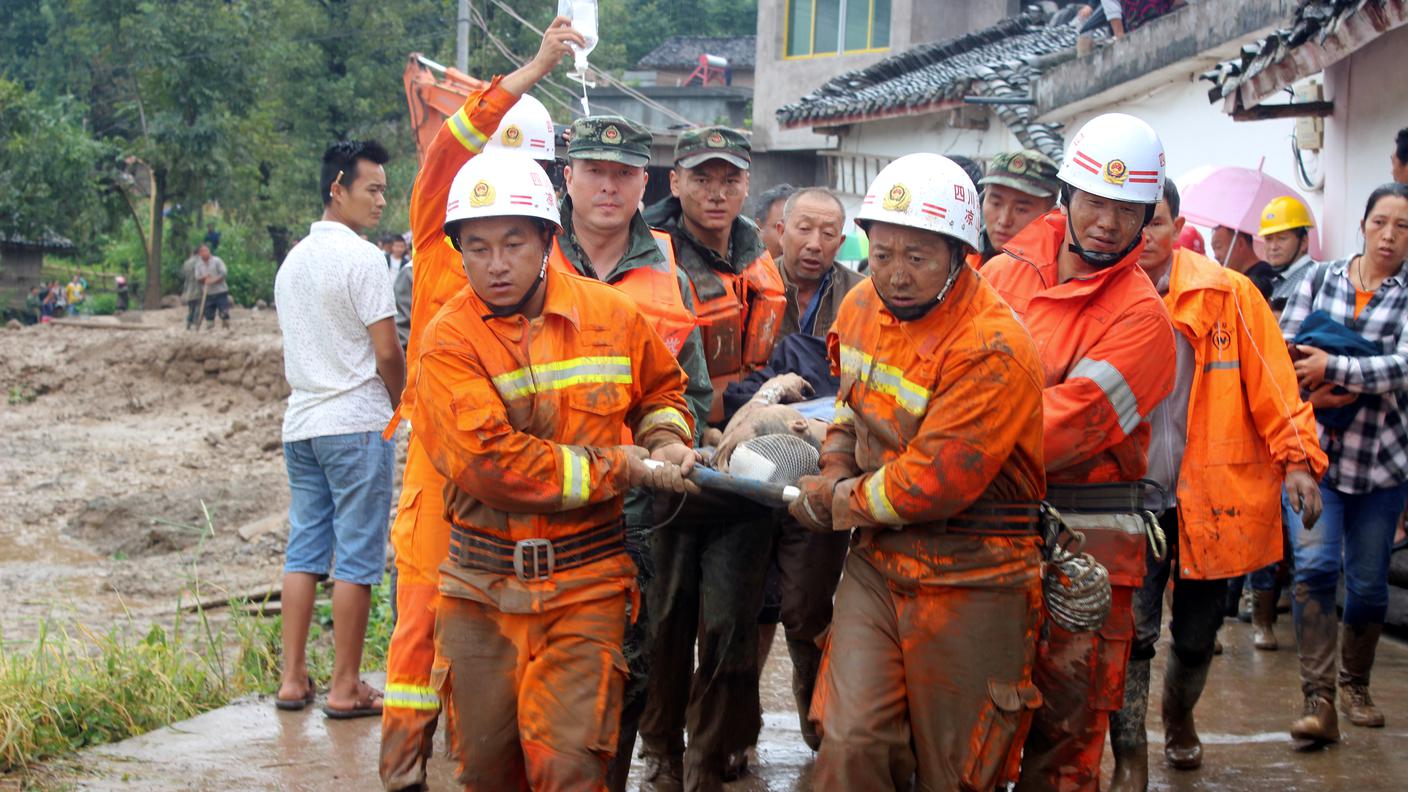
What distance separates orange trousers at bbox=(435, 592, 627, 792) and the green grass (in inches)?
89.8

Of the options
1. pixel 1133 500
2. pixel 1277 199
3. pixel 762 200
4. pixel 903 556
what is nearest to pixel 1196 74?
pixel 1277 199

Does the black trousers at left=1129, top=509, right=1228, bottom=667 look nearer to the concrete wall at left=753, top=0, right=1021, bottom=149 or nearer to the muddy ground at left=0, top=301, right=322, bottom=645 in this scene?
the muddy ground at left=0, top=301, right=322, bottom=645

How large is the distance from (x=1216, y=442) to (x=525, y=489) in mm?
2491

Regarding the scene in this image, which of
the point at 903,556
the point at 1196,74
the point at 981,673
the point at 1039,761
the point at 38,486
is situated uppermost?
the point at 1196,74

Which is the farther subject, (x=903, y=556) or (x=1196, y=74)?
(x=1196, y=74)

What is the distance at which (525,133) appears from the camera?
527 centimetres

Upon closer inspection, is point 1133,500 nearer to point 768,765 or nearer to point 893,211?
point 893,211

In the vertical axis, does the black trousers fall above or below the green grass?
above

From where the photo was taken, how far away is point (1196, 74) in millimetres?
10781

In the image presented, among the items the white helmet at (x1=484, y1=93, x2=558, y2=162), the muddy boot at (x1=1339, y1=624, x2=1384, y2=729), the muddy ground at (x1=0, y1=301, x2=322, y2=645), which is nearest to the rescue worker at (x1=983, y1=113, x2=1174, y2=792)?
the white helmet at (x1=484, y1=93, x2=558, y2=162)

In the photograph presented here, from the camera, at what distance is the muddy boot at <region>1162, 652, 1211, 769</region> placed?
5.26 m

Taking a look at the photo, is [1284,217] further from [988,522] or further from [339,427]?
[339,427]

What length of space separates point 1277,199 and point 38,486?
42.5ft

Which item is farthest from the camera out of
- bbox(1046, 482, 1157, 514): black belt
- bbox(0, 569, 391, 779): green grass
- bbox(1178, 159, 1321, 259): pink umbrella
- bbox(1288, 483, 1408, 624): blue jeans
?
bbox(1178, 159, 1321, 259): pink umbrella
